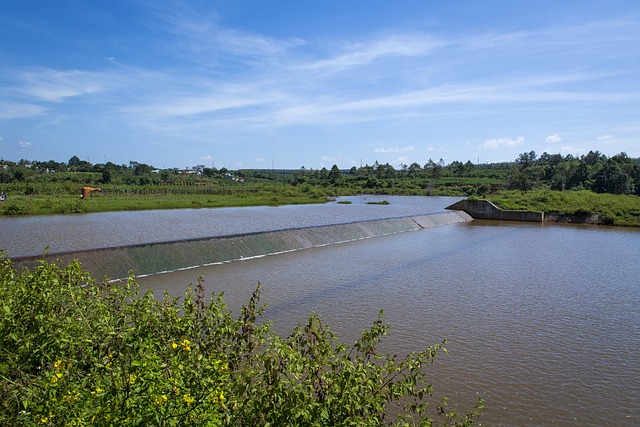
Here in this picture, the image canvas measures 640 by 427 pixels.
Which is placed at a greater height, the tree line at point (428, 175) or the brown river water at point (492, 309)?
the tree line at point (428, 175)

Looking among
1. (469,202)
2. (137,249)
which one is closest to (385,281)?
(137,249)

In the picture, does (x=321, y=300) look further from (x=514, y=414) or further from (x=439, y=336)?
(x=514, y=414)

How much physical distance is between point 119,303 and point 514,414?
3.88 m

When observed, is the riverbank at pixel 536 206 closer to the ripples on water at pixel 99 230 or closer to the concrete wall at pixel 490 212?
the concrete wall at pixel 490 212

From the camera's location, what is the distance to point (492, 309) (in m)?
8.73

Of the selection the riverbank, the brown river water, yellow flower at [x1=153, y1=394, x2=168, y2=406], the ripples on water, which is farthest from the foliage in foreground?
the riverbank

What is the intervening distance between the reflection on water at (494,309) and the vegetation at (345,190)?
47.4 feet

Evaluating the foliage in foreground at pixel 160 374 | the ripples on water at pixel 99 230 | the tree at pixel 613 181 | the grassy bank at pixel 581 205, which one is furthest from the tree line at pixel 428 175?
the foliage in foreground at pixel 160 374

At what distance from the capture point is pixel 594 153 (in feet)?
247

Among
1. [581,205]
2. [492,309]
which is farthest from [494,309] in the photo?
[581,205]

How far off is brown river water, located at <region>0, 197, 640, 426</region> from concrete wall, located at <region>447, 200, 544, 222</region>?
35.7 ft

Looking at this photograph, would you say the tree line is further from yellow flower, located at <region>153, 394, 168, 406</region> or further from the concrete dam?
yellow flower, located at <region>153, 394, 168, 406</region>

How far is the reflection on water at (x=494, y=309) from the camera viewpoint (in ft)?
17.7

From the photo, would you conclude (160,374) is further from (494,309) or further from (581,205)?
(581,205)
